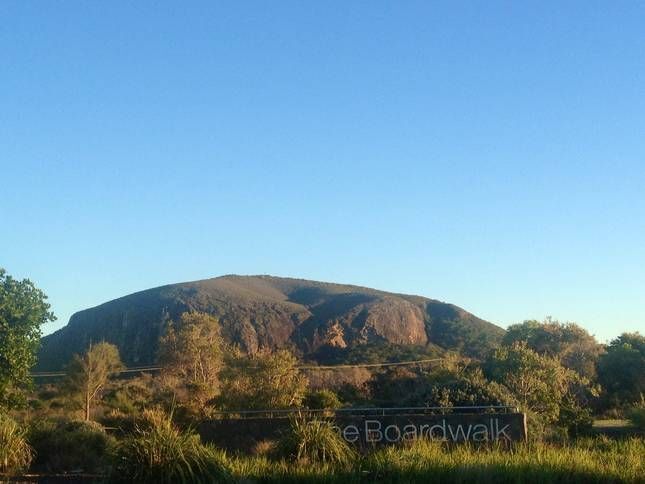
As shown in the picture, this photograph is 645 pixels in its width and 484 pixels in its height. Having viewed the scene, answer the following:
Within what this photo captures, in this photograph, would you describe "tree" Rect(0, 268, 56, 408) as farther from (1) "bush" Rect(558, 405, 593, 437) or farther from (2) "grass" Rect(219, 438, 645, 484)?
(1) "bush" Rect(558, 405, 593, 437)

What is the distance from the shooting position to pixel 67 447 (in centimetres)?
2167

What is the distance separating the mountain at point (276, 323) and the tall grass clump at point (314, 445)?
66.4 meters

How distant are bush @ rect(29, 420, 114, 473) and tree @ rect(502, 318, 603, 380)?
45289 mm

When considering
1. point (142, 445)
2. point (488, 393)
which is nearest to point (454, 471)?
point (142, 445)

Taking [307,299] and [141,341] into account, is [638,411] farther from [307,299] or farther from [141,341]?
[307,299]

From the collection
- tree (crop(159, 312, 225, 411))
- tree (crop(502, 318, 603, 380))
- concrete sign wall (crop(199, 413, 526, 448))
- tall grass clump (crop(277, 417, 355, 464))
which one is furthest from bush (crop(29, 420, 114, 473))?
tree (crop(502, 318, 603, 380))

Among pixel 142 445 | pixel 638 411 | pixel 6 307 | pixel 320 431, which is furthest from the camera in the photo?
pixel 6 307

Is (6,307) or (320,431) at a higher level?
(6,307)

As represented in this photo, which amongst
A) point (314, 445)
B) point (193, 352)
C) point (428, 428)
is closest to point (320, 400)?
point (193, 352)

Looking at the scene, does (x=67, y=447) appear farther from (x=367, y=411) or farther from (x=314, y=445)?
(x=314, y=445)

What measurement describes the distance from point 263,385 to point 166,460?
27074mm

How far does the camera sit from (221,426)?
19766mm

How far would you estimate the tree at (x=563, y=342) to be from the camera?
62.4 meters

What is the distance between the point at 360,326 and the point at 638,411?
64125 millimetres
